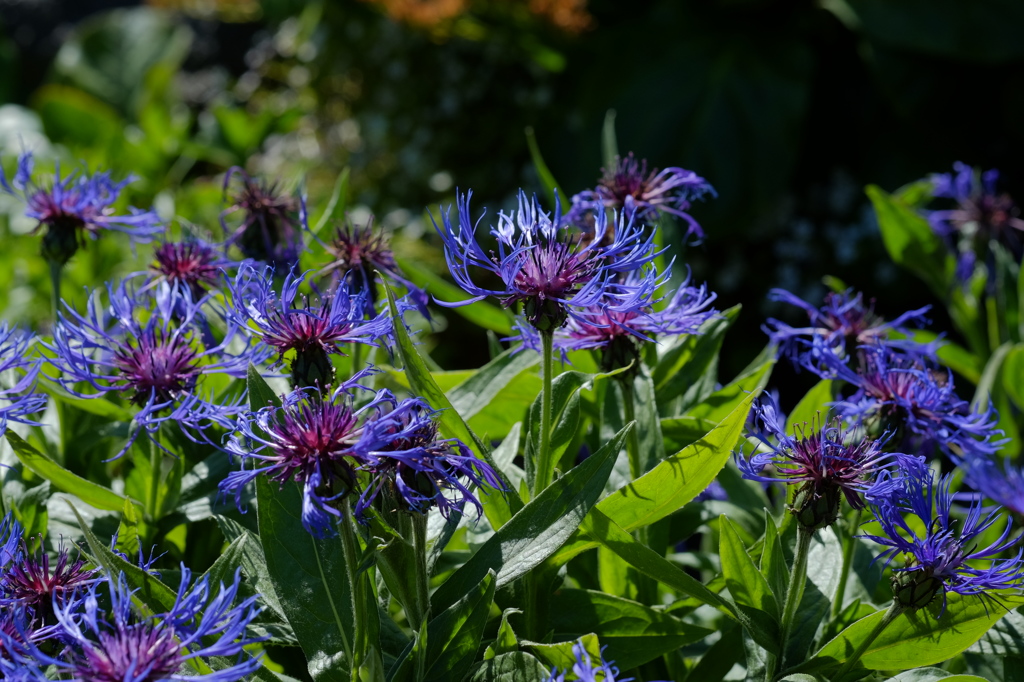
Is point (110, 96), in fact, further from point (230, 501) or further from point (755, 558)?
point (755, 558)

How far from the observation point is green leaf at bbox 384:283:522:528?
2.64ft

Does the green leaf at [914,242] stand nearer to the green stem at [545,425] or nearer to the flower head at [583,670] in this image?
the green stem at [545,425]

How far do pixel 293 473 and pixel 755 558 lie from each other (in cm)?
51

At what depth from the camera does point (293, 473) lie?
744 mm

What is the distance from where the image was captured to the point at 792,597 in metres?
0.87

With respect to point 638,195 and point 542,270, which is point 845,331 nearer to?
point 638,195

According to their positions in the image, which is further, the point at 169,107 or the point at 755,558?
the point at 169,107

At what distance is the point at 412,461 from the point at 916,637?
504 millimetres

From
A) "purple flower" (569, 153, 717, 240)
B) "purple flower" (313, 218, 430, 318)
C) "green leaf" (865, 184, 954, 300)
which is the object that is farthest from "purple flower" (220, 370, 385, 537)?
"green leaf" (865, 184, 954, 300)

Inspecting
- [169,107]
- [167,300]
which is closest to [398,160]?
[169,107]

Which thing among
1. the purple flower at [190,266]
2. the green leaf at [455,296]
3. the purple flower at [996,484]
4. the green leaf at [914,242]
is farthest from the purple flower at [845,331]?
the purple flower at [190,266]

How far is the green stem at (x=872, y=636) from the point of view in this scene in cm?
83

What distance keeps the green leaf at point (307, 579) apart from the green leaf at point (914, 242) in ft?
4.28

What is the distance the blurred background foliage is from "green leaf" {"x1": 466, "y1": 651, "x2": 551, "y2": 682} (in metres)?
1.92
